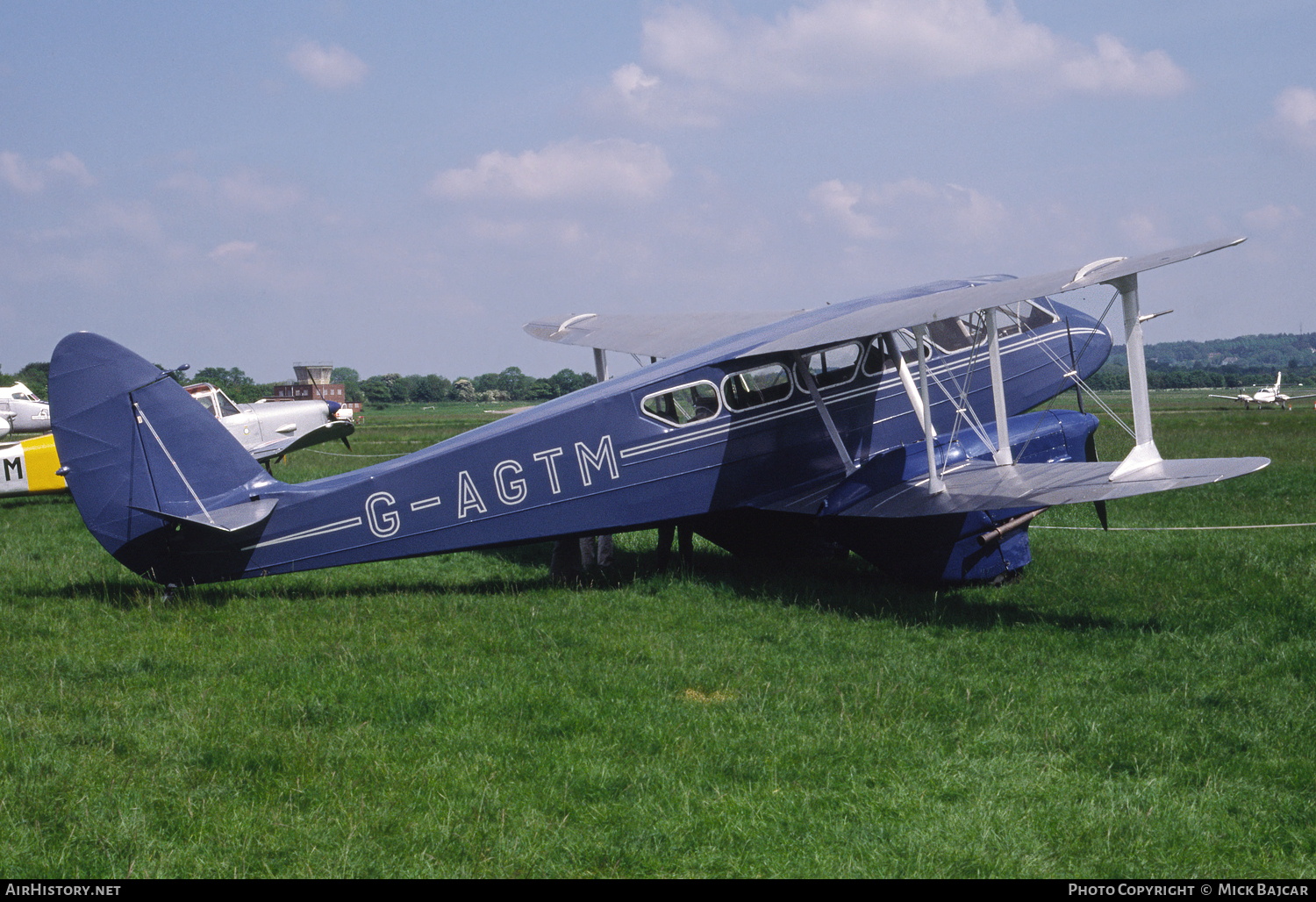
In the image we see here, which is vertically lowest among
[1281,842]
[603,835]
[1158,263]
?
[1281,842]

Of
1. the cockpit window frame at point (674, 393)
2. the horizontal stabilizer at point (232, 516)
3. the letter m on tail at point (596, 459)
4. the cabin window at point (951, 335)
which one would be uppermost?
the cabin window at point (951, 335)

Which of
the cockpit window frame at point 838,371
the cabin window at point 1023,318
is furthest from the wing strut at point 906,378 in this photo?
the cabin window at point 1023,318

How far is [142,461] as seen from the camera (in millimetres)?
8047

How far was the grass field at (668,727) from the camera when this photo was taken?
4250 millimetres

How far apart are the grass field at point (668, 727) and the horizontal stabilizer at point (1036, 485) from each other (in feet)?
3.07

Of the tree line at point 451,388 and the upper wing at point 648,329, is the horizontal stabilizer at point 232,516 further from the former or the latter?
the tree line at point 451,388

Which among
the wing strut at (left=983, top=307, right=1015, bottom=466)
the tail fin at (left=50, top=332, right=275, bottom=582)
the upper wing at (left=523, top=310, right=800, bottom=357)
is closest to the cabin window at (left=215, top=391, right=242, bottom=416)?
the upper wing at (left=523, top=310, right=800, bottom=357)

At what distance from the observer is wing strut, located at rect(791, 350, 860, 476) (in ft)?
30.4

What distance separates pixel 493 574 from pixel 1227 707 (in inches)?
281

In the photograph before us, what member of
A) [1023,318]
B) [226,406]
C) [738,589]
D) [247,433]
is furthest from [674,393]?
[226,406]

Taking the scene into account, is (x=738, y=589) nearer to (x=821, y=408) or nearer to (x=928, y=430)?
(x=821, y=408)

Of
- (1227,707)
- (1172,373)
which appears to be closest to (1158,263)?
(1227,707)

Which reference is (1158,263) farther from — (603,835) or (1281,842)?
(603,835)
